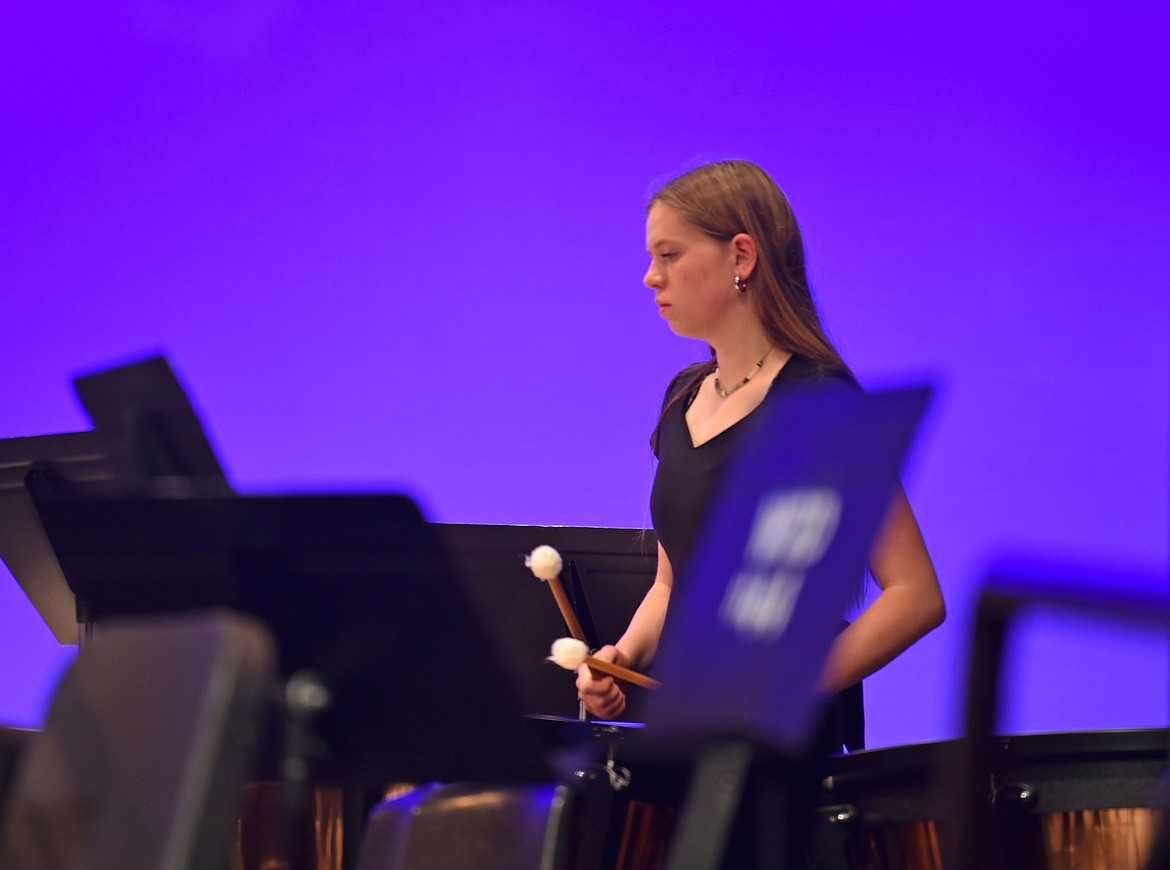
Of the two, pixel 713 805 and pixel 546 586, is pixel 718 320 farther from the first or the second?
pixel 713 805

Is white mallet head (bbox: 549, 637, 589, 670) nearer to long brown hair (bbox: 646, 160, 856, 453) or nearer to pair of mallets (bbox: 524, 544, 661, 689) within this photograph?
pair of mallets (bbox: 524, 544, 661, 689)

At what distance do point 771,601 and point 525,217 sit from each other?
3.05 metres

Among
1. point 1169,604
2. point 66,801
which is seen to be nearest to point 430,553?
point 66,801

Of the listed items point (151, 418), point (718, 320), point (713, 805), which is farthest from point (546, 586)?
point (713, 805)

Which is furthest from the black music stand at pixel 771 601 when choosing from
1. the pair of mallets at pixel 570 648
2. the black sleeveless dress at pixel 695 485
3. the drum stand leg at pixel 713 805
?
the black sleeveless dress at pixel 695 485

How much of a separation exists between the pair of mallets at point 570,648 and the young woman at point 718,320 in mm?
108

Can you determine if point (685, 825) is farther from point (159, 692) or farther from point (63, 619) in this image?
point (63, 619)

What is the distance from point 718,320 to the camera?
2.18 meters

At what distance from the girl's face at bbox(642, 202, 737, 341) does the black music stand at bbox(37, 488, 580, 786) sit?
1.08m

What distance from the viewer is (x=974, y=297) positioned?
3.49 metres

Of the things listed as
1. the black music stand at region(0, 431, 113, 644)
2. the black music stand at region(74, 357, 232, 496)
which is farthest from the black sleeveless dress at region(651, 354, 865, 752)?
the black music stand at region(0, 431, 113, 644)

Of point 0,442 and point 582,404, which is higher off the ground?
point 582,404

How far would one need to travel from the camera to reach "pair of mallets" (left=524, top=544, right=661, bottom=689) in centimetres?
160

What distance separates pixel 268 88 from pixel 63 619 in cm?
180
